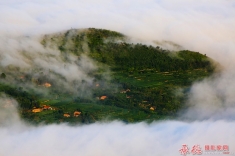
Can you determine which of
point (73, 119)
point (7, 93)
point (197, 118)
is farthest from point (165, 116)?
point (7, 93)

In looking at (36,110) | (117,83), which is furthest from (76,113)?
(117,83)

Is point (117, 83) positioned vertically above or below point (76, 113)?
above

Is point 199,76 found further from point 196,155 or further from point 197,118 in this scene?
point 196,155

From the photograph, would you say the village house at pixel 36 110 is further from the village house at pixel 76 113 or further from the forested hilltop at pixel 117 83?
the village house at pixel 76 113

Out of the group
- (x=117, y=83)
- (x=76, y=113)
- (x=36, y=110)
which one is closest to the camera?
(x=76, y=113)

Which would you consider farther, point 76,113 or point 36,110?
point 36,110

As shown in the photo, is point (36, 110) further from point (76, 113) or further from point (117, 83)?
point (117, 83)

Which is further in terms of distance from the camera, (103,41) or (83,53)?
(103,41)

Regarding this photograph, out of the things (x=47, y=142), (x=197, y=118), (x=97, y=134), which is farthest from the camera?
(x=197, y=118)

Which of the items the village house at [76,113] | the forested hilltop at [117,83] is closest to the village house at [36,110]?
the forested hilltop at [117,83]
